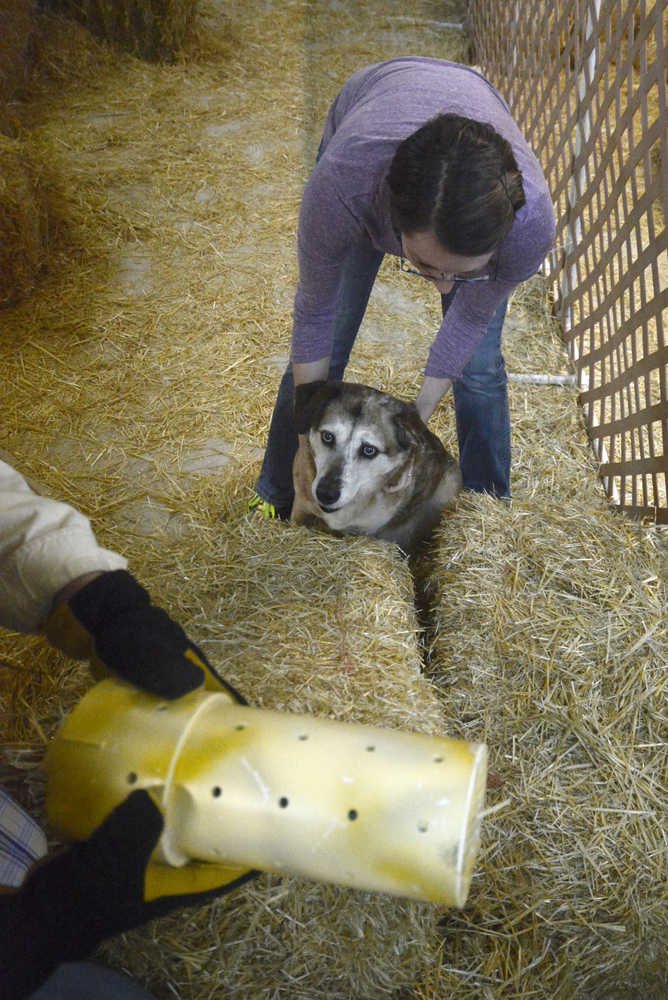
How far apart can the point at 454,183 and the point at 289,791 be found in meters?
1.50

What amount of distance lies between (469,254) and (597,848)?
1.81 meters

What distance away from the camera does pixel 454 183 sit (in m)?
1.68

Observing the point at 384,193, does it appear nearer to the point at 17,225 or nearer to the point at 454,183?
the point at 454,183

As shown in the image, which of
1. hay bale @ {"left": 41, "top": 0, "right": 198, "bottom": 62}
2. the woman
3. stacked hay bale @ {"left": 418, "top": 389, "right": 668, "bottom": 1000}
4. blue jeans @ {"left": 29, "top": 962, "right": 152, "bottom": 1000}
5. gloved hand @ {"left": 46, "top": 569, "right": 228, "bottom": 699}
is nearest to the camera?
gloved hand @ {"left": 46, "top": 569, "right": 228, "bottom": 699}

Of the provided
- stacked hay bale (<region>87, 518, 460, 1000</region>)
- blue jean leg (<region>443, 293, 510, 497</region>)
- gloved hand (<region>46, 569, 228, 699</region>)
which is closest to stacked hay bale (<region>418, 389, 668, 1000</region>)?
stacked hay bale (<region>87, 518, 460, 1000</region>)

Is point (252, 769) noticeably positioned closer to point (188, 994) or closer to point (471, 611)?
point (188, 994)

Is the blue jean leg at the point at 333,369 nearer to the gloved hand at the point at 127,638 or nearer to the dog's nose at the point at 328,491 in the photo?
the dog's nose at the point at 328,491

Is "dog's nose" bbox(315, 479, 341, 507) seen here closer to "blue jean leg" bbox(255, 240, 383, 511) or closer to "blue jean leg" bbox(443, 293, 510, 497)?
"blue jean leg" bbox(255, 240, 383, 511)

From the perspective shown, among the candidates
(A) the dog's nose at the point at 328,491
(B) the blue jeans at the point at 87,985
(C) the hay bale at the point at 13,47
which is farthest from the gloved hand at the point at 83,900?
(C) the hay bale at the point at 13,47

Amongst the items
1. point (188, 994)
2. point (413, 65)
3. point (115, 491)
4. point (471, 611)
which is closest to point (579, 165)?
point (413, 65)

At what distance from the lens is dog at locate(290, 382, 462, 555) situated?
2.70 meters

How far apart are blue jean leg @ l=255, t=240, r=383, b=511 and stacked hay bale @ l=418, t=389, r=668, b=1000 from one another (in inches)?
33.9

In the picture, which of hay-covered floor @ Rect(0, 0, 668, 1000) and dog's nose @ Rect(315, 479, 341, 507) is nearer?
hay-covered floor @ Rect(0, 0, 668, 1000)

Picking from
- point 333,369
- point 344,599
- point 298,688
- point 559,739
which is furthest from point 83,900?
point 333,369
